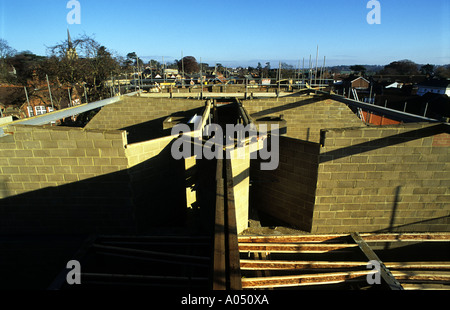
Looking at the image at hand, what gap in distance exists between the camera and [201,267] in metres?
6.15

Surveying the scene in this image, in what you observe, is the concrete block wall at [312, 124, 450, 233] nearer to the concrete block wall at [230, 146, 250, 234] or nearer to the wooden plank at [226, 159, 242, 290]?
the concrete block wall at [230, 146, 250, 234]

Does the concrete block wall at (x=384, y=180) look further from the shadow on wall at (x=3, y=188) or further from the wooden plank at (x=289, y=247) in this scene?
the shadow on wall at (x=3, y=188)

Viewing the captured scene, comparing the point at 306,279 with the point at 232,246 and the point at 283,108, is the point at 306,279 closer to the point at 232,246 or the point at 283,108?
the point at 232,246

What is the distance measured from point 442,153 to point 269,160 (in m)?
4.43

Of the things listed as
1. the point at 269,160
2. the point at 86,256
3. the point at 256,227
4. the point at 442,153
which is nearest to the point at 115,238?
the point at 86,256

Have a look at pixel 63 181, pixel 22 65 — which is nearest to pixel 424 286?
pixel 63 181

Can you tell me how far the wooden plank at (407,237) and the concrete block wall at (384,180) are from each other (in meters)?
0.26

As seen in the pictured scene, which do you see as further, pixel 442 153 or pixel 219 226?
pixel 442 153

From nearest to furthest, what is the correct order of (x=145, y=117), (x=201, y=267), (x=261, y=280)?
(x=261, y=280), (x=201, y=267), (x=145, y=117)

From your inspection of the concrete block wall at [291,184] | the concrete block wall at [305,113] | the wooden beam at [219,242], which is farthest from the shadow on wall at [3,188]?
the concrete block wall at [305,113]

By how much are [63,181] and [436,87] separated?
5506 cm

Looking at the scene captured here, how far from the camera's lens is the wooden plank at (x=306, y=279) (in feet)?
A: 16.7

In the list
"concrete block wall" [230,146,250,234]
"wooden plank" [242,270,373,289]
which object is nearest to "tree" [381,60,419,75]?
"concrete block wall" [230,146,250,234]

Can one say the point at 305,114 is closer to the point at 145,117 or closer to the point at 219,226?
the point at 145,117
